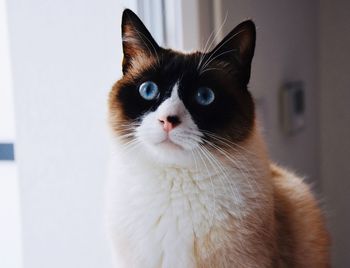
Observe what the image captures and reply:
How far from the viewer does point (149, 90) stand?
2.52 feet

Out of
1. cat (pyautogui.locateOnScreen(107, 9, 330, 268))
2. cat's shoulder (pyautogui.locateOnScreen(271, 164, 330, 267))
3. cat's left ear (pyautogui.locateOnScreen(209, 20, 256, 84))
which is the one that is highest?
cat's left ear (pyautogui.locateOnScreen(209, 20, 256, 84))

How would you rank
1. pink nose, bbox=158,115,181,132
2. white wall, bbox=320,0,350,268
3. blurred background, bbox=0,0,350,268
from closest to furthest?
pink nose, bbox=158,115,181,132 < blurred background, bbox=0,0,350,268 < white wall, bbox=320,0,350,268

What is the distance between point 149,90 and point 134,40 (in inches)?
3.7

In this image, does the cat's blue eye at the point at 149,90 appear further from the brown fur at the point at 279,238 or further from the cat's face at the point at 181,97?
the brown fur at the point at 279,238

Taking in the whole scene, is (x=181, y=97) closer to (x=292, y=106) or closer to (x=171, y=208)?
(x=171, y=208)

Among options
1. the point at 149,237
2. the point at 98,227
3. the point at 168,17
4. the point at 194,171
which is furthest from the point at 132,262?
the point at 168,17

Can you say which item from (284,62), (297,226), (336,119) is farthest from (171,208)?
(336,119)

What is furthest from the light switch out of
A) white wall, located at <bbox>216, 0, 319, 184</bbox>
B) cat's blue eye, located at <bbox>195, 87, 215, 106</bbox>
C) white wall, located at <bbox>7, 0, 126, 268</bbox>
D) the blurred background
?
cat's blue eye, located at <bbox>195, 87, 215, 106</bbox>

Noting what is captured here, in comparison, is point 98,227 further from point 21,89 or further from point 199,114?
point 199,114

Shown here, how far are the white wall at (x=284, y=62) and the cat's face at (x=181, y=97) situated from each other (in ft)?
0.97

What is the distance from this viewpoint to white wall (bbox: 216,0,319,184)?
1.25 meters

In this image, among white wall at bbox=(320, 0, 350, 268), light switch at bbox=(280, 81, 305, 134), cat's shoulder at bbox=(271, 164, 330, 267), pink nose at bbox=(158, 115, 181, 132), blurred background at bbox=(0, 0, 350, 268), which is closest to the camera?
pink nose at bbox=(158, 115, 181, 132)

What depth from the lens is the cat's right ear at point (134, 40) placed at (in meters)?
0.77

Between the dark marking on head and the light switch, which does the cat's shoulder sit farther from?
the light switch
